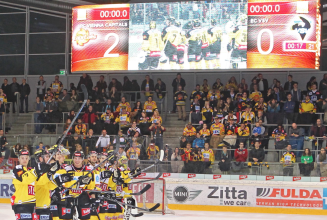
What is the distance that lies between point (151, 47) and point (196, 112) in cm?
252

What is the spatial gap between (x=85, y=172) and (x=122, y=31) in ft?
31.4

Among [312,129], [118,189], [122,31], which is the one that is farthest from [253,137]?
[122,31]

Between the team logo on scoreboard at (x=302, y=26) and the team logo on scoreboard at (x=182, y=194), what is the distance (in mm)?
6015

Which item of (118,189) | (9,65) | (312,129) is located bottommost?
(118,189)

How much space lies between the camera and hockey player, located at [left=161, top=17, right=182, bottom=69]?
53.6ft

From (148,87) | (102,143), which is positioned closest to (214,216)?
(102,143)

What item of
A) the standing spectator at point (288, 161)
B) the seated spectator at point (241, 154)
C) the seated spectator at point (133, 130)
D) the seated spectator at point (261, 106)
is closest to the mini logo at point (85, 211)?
the seated spectator at point (241, 154)

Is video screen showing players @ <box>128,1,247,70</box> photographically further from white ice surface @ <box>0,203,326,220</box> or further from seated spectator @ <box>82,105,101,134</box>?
white ice surface @ <box>0,203,326,220</box>

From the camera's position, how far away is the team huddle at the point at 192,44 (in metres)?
16.0

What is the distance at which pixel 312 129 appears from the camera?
47.3 ft

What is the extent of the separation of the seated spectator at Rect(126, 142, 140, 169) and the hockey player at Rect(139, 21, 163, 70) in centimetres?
411

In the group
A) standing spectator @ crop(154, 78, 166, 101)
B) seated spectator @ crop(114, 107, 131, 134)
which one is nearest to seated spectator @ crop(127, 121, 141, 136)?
seated spectator @ crop(114, 107, 131, 134)

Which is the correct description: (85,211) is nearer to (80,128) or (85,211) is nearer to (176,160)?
(176,160)

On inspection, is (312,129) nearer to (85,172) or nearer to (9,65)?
(85,172)
